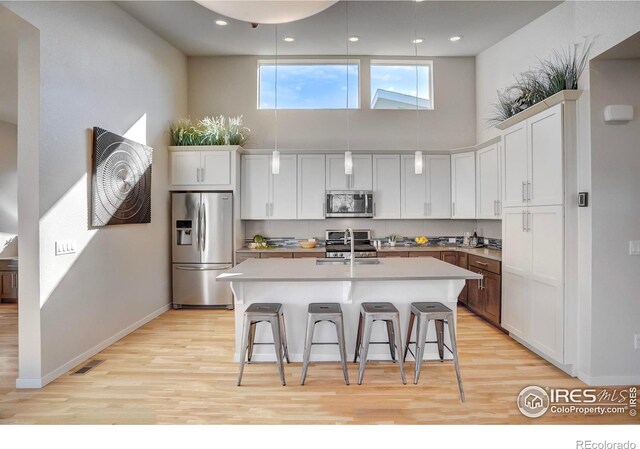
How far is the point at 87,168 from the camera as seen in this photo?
3.56 meters

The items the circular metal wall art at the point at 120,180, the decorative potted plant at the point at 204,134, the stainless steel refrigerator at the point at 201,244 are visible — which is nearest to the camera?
the circular metal wall art at the point at 120,180

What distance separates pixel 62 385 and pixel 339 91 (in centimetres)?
506

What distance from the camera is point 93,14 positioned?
369 cm

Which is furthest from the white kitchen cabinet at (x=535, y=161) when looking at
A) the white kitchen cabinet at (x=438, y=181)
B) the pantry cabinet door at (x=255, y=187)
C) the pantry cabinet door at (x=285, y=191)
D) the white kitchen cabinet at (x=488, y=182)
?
the pantry cabinet door at (x=255, y=187)

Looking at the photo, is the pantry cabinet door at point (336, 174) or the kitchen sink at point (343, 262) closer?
the kitchen sink at point (343, 262)

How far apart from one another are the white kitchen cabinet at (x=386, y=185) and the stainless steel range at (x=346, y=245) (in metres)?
0.44

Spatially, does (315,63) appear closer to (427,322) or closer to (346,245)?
(346,245)

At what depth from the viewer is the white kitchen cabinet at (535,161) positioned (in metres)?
3.15

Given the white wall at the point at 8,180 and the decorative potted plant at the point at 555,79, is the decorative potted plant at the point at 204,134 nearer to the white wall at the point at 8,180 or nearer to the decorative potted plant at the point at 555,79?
the white wall at the point at 8,180

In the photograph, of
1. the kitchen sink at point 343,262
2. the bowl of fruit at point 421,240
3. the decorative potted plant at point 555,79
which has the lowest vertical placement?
the kitchen sink at point 343,262

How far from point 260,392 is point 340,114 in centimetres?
440
